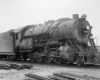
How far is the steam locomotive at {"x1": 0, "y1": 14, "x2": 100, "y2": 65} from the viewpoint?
39.6ft

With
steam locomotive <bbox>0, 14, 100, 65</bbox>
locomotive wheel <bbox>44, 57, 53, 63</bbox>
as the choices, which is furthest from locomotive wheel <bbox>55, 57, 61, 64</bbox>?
locomotive wheel <bbox>44, 57, 53, 63</bbox>

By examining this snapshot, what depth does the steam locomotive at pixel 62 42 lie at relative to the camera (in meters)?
12.1

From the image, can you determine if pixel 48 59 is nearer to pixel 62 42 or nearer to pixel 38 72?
pixel 62 42

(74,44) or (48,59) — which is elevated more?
(74,44)

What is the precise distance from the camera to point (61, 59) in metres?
12.7

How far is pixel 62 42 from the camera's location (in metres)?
13.3

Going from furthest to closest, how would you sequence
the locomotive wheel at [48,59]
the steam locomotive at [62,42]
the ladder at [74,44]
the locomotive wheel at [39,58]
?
the locomotive wheel at [39,58] < the locomotive wheel at [48,59] < the ladder at [74,44] < the steam locomotive at [62,42]

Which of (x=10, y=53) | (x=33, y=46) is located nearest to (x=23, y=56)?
(x=10, y=53)

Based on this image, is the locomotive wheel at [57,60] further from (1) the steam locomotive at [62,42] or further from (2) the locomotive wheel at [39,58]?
(2) the locomotive wheel at [39,58]

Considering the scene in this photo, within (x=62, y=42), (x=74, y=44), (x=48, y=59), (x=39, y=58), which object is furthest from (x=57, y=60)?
(x=39, y=58)

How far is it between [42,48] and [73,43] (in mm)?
3529

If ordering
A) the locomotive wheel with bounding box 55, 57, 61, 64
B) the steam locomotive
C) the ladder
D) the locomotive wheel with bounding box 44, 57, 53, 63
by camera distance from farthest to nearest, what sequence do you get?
the locomotive wheel with bounding box 44, 57, 53, 63 → the locomotive wheel with bounding box 55, 57, 61, 64 → the ladder → the steam locomotive

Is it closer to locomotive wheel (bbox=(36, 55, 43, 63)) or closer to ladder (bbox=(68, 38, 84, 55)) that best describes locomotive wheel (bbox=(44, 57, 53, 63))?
locomotive wheel (bbox=(36, 55, 43, 63))

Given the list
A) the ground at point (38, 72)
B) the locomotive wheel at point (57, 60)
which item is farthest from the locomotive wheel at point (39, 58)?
the ground at point (38, 72)
